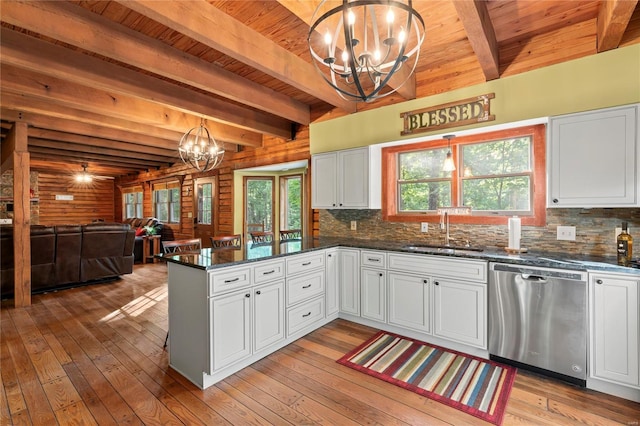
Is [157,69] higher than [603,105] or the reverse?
higher

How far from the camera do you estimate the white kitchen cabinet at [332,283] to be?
11.1 ft

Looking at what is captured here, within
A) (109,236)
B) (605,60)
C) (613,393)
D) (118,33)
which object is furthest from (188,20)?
(109,236)

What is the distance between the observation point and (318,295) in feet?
10.7

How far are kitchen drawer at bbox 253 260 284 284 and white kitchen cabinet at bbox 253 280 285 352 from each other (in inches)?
2.4

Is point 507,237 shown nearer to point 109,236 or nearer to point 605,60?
point 605,60

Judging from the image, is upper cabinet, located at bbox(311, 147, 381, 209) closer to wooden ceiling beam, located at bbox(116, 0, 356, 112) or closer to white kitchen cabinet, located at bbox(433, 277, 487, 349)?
wooden ceiling beam, located at bbox(116, 0, 356, 112)

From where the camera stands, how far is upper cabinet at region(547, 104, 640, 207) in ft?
7.25

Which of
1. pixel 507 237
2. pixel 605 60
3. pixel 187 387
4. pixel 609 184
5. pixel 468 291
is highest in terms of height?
pixel 605 60

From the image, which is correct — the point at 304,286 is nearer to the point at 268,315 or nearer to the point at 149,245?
the point at 268,315

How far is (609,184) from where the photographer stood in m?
2.29

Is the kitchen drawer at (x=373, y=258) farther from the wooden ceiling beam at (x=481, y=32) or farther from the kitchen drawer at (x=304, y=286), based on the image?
the wooden ceiling beam at (x=481, y=32)

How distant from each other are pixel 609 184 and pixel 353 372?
2498 mm

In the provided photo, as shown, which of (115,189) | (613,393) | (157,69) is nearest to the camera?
(613,393)

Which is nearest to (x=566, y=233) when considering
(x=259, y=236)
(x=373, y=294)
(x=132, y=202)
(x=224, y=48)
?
(x=373, y=294)
